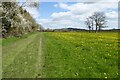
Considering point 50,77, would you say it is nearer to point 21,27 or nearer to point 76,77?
point 76,77

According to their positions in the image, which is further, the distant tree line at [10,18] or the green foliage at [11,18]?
the green foliage at [11,18]

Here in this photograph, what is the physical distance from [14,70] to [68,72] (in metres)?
2.79

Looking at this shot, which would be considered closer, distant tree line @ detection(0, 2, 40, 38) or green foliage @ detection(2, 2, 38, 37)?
distant tree line @ detection(0, 2, 40, 38)

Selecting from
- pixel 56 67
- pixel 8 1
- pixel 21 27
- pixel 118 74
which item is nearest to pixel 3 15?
pixel 8 1

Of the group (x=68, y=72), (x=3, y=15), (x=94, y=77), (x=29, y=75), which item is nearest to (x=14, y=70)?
(x=29, y=75)

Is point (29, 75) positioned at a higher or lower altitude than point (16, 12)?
lower

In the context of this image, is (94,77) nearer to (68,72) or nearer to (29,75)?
(68,72)

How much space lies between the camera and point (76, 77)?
12.8 m

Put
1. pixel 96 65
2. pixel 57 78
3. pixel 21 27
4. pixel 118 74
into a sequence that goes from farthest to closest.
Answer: pixel 21 27 < pixel 96 65 < pixel 118 74 < pixel 57 78

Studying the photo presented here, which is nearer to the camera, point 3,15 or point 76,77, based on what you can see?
point 76,77

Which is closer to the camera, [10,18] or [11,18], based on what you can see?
[10,18]

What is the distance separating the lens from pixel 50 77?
42.1 feet

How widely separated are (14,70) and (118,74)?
5091 millimetres

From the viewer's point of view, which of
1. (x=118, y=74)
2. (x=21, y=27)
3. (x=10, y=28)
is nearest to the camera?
(x=118, y=74)
